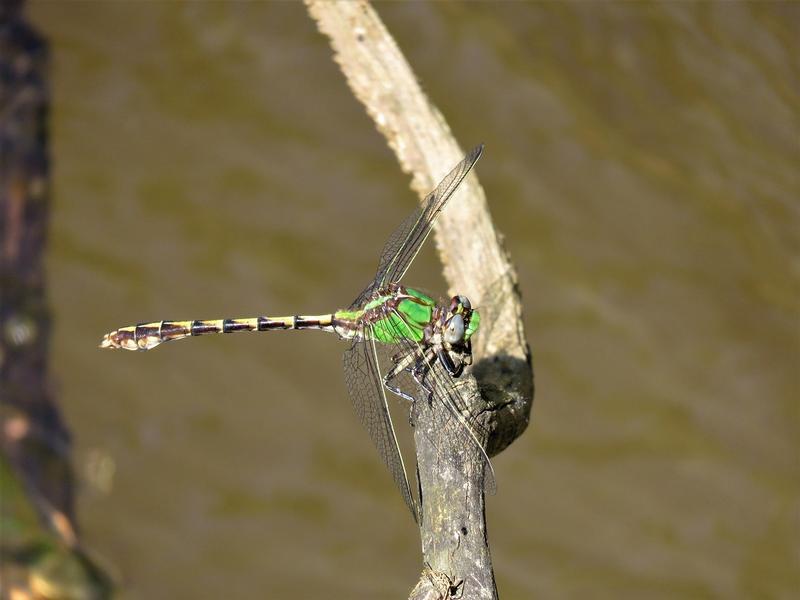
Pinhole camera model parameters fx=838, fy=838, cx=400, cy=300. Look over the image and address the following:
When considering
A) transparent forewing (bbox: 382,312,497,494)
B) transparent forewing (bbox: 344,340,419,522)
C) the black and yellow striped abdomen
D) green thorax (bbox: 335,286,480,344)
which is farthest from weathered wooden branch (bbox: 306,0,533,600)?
the black and yellow striped abdomen

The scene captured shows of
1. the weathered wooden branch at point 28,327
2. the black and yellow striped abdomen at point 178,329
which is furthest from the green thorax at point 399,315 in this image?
the weathered wooden branch at point 28,327

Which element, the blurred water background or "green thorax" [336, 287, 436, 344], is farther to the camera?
the blurred water background

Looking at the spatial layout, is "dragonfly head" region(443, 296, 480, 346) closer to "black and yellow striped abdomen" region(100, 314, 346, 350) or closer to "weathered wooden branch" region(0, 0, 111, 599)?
"black and yellow striped abdomen" region(100, 314, 346, 350)

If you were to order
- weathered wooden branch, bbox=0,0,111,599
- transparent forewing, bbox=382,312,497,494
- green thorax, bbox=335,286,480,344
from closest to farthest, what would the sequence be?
transparent forewing, bbox=382,312,497,494
green thorax, bbox=335,286,480,344
weathered wooden branch, bbox=0,0,111,599

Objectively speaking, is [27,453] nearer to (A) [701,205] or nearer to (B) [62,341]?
(B) [62,341]

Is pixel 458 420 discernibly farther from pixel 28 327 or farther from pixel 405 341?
pixel 28 327

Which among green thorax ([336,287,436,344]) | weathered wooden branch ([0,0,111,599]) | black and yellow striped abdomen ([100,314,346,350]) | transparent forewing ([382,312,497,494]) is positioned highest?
weathered wooden branch ([0,0,111,599])
